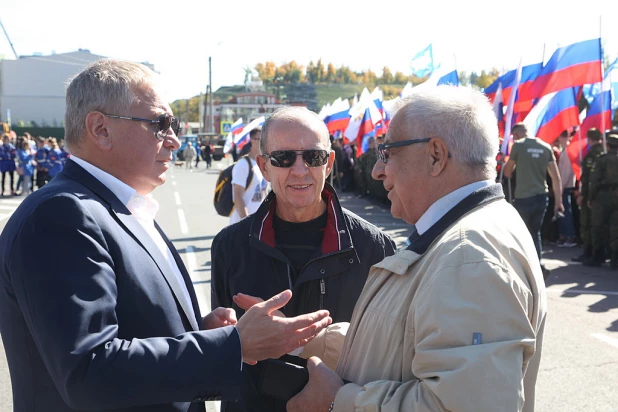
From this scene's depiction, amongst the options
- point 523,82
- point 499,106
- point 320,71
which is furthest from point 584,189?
point 320,71

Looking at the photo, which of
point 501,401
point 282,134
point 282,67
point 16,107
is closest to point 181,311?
point 501,401

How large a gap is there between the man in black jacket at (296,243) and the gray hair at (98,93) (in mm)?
944

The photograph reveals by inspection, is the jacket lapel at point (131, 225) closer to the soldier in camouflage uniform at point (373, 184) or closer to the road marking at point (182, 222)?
the road marking at point (182, 222)

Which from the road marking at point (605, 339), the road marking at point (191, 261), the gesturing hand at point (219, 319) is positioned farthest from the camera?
the road marking at point (191, 261)

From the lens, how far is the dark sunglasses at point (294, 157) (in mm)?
2875

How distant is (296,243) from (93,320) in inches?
51.9

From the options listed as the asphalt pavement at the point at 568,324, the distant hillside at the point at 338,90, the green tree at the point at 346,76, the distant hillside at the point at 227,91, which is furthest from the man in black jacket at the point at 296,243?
the green tree at the point at 346,76

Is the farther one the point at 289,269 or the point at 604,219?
the point at 604,219

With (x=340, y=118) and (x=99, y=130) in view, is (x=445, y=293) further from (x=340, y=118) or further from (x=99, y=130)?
(x=340, y=118)

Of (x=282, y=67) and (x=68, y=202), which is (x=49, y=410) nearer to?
(x=68, y=202)

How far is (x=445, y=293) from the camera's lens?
5.24 ft

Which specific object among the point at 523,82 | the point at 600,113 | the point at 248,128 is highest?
the point at 523,82

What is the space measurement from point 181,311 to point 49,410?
466 mm

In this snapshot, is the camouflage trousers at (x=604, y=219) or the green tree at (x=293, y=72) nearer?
the camouflage trousers at (x=604, y=219)
